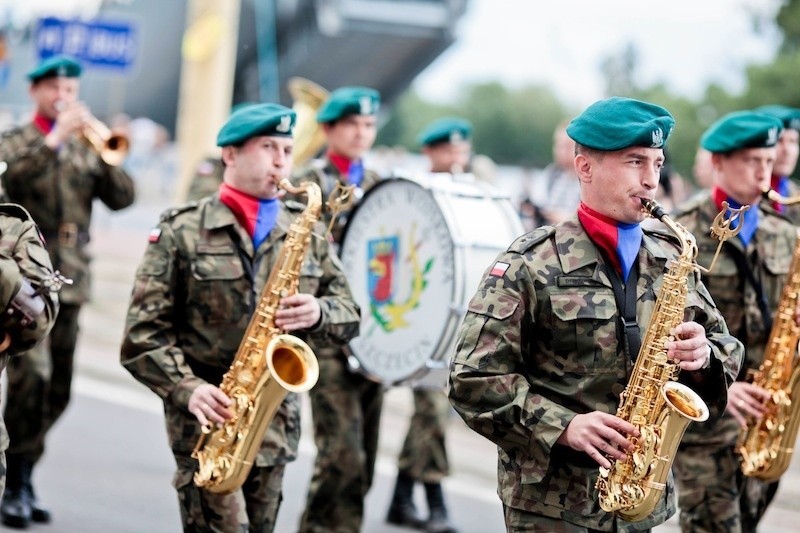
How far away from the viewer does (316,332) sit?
567cm

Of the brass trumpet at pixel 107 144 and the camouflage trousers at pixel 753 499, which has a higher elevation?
the brass trumpet at pixel 107 144

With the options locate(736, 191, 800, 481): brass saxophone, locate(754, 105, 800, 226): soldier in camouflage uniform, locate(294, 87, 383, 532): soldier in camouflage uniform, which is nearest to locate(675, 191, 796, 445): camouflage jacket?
locate(736, 191, 800, 481): brass saxophone

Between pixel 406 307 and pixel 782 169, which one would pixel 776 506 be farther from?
pixel 406 307

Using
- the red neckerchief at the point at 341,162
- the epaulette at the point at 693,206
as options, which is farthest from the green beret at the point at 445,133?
the epaulette at the point at 693,206

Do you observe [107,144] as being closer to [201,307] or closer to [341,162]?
[341,162]

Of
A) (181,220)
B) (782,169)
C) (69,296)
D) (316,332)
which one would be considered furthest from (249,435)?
(782,169)

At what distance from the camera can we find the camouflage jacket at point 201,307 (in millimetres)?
5523

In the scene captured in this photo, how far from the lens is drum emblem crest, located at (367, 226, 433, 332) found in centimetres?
710

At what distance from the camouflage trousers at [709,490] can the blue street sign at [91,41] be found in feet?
27.5

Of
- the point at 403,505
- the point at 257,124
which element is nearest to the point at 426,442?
the point at 403,505

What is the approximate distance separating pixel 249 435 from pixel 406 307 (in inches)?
76.4

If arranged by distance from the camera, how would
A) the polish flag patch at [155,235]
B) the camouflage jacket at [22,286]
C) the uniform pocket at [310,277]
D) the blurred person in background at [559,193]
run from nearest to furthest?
the camouflage jacket at [22,286] → the polish flag patch at [155,235] → the uniform pocket at [310,277] → the blurred person in background at [559,193]

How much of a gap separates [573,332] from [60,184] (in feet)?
14.3

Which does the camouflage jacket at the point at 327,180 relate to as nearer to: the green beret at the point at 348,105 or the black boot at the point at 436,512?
the green beret at the point at 348,105
